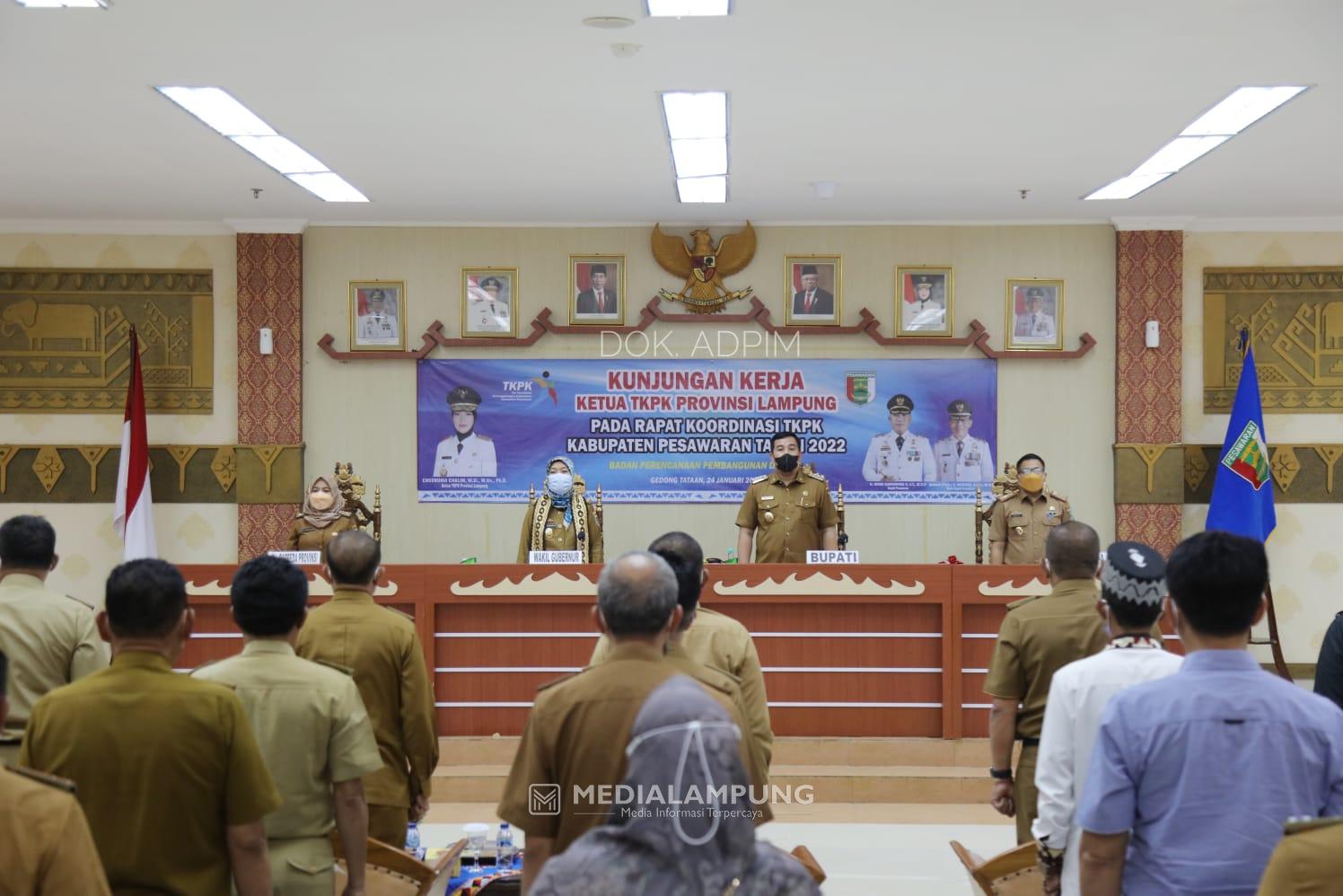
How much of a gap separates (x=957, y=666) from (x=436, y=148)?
4247 mm

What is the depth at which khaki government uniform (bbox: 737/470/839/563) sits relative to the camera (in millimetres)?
7961

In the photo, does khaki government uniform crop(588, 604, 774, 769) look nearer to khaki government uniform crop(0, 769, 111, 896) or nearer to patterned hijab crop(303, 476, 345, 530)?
khaki government uniform crop(0, 769, 111, 896)

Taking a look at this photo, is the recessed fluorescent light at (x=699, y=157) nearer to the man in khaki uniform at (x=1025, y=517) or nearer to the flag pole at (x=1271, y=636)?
the man in khaki uniform at (x=1025, y=517)

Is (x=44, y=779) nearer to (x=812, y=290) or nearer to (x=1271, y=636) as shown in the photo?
(x=812, y=290)

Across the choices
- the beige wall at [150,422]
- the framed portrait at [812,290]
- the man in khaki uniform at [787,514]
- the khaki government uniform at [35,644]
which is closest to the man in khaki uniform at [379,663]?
the khaki government uniform at [35,644]

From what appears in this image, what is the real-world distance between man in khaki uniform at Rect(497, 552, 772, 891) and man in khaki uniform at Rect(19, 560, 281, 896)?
0.56 meters

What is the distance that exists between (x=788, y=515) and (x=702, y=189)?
231 centimetres

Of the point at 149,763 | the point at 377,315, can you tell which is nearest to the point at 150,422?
the point at 377,315

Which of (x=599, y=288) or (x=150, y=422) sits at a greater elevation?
(x=599, y=288)

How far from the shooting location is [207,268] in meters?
9.76

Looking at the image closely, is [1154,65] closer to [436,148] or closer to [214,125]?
[436,148]

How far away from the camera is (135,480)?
9469 millimetres

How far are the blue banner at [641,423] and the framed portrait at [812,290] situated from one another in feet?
1.13

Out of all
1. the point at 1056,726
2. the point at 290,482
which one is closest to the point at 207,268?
the point at 290,482
